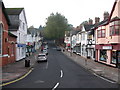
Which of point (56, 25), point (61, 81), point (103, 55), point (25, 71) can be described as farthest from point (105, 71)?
point (56, 25)

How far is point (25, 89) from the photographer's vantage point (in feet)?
38.0

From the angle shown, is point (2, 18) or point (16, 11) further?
point (16, 11)

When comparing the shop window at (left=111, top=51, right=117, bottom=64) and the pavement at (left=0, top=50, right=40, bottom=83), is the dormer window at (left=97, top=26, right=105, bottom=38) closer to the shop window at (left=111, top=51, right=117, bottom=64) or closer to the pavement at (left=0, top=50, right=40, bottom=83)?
the shop window at (left=111, top=51, right=117, bottom=64)

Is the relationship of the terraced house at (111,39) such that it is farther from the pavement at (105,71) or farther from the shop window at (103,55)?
the pavement at (105,71)

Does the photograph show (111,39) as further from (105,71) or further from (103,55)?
(105,71)

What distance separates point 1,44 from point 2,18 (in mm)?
3522

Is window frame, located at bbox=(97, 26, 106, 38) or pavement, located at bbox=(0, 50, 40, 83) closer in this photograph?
pavement, located at bbox=(0, 50, 40, 83)

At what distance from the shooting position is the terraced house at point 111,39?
921 inches

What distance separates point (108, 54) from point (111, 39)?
10.4 feet

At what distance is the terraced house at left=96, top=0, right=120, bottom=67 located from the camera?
23391mm

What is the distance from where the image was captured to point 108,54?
26766 mm

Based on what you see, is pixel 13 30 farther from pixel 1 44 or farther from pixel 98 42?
pixel 98 42

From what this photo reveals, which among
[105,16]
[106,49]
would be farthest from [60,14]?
[106,49]

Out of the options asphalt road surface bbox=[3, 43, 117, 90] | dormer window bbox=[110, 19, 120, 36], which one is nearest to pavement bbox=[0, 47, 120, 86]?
asphalt road surface bbox=[3, 43, 117, 90]
